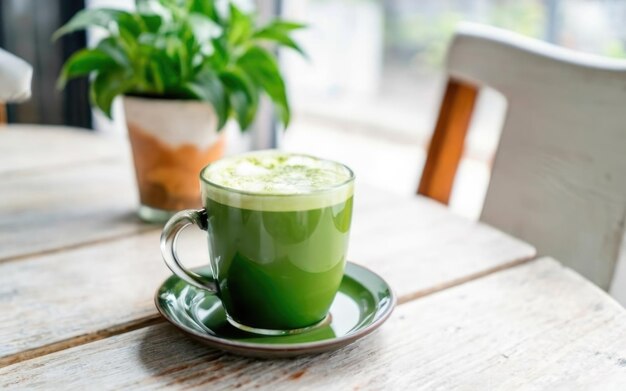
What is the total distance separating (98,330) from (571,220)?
0.60 meters

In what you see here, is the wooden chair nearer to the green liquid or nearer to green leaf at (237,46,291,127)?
green leaf at (237,46,291,127)

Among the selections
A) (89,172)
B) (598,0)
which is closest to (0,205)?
(89,172)

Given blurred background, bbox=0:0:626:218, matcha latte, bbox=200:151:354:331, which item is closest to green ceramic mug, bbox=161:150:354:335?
matcha latte, bbox=200:151:354:331

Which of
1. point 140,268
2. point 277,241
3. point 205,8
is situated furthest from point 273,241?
point 205,8

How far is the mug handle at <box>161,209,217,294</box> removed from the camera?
55cm

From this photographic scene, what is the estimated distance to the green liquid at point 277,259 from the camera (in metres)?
0.51

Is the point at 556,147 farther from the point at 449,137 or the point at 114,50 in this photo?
the point at 114,50

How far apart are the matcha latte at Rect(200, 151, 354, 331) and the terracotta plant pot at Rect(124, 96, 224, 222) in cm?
27

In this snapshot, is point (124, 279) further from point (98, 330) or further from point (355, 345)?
point (355, 345)

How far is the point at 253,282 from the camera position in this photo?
53cm

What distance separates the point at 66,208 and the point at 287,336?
464 mm

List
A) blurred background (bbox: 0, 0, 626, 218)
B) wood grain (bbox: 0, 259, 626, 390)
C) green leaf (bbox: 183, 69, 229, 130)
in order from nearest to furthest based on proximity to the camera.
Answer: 1. wood grain (bbox: 0, 259, 626, 390)
2. green leaf (bbox: 183, 69, 229, 130)
3. blurred background (bbox: 0, 0, 626, 218)

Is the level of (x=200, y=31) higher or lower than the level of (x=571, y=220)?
higher

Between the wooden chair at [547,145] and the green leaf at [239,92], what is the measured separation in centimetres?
38
